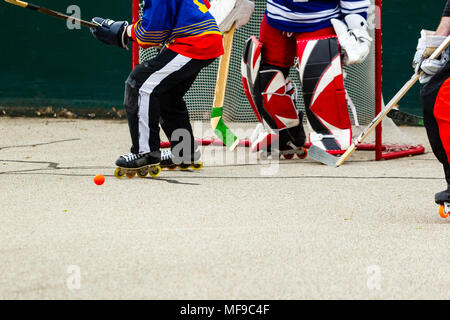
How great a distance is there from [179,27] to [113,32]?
549mm

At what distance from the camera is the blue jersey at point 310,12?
593cm

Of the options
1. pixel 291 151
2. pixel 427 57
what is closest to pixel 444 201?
pixel 427 57

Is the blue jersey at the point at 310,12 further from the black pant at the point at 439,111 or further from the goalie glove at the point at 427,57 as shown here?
the black pant at the point at 439,111

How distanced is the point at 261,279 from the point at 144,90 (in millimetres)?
2547

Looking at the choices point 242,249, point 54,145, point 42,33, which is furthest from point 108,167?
point 42,33

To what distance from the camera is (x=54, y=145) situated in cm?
697

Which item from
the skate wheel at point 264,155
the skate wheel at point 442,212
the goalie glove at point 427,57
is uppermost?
the goalie glove at point 427,57

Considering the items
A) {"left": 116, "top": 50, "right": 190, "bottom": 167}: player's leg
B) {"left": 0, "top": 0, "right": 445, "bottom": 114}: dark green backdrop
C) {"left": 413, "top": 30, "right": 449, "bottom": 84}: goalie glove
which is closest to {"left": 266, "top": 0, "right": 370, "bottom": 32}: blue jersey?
{"left": 116, "top": 50, "right": 190, "bottom": 167}: player's leg

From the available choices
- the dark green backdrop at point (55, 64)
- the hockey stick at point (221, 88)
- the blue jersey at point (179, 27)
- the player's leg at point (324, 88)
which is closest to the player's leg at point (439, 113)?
the blue jersey at point (179, 27)

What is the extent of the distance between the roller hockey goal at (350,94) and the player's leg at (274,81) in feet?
1.78

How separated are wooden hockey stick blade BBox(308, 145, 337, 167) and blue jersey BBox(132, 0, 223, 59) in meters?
1.23

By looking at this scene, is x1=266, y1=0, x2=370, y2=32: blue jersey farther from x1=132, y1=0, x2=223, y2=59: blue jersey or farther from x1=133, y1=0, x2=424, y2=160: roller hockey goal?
x1=132, y1=0, x2=223, y2=59: blue jersey

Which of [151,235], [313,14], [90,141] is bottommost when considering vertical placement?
[90,141]
